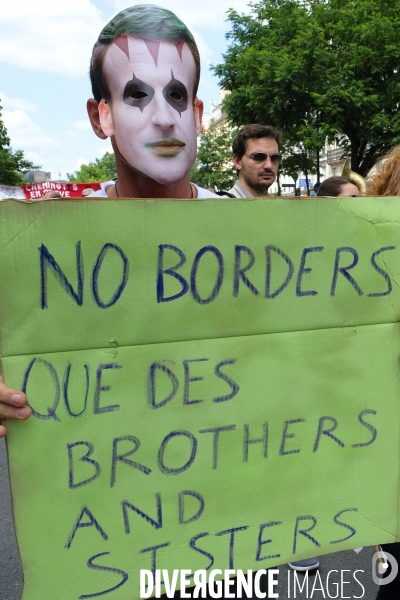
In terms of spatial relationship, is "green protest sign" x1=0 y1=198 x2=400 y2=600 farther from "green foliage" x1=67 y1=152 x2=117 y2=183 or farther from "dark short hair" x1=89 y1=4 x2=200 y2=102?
"green foliage" x1=67 y1=152 x2=117 y2=183

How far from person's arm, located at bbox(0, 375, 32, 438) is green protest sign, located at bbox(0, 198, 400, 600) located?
0.08ft

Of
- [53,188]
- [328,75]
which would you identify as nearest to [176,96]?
[328,75]

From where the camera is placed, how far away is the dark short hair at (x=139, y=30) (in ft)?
3.84

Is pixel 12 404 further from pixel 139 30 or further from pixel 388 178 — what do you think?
pixel 388 178

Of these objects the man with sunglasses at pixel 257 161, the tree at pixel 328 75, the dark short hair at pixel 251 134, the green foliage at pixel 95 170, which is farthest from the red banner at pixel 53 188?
the green foliage at pixel 95 170

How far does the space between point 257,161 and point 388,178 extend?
1801mm

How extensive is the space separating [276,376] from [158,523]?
0.41 metres

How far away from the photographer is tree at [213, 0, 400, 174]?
519 inches

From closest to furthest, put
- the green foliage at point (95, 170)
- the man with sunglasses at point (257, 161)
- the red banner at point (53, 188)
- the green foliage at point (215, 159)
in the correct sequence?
the man with sunglasses at point (257, 161) → the red banner at point (53, 188) → the green foliage at point (215, 159) → the green foliage at point (95, 170)

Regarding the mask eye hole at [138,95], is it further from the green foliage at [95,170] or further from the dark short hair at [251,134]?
the green foliage at [95,170]

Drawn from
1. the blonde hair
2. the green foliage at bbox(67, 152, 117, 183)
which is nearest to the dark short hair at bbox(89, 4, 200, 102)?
the blonde hair

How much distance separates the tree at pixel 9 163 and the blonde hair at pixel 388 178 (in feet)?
78.3

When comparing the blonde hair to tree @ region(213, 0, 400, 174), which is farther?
tree @ region(213, 0, 400, 174)

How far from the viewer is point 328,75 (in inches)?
533
